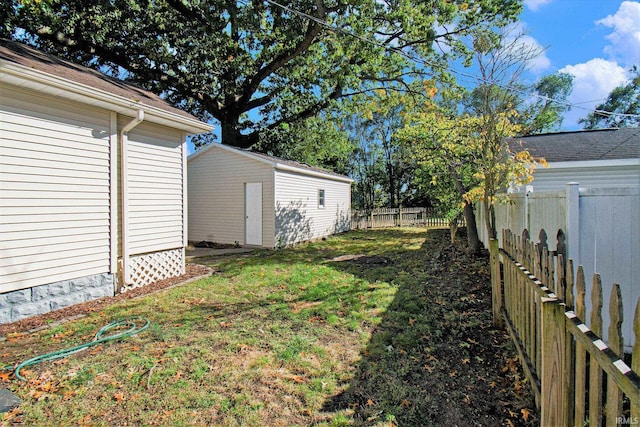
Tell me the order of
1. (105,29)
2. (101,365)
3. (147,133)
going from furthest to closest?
(105,29), (147,133), (101,365)

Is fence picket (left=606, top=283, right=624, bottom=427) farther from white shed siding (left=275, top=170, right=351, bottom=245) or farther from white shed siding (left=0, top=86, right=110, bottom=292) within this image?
white shed siding (left=275, top=170, right=351, bottom=245)

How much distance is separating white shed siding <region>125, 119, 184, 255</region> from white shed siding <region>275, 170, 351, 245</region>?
4887mm

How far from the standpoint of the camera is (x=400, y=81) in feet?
44.9

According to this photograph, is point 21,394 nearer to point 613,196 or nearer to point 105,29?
point 613,196

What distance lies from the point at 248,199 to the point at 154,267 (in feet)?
18.9

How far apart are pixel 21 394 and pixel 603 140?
13.7 meters

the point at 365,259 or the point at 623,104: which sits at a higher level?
the point at 623,104

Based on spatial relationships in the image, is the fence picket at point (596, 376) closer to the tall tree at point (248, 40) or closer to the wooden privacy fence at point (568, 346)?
the wooden privacy fence at point (568, 346)

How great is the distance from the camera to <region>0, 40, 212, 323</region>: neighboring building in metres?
4.54

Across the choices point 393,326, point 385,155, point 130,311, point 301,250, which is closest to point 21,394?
point 130,311

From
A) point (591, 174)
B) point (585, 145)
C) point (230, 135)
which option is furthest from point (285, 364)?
point (230, 135)

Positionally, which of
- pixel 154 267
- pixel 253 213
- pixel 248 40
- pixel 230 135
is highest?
pixel 248 40

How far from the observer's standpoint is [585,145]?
972 cm

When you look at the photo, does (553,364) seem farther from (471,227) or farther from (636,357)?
(471,227)
